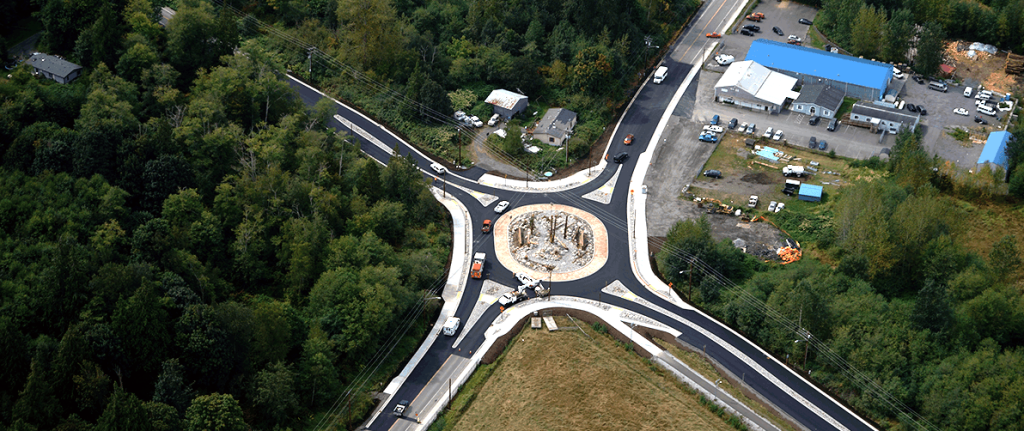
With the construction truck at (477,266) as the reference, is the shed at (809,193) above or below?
below

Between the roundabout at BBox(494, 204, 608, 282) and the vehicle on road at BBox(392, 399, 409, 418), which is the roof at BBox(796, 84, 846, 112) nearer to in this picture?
the roundabout at BBox(494, 204, 608, 282)

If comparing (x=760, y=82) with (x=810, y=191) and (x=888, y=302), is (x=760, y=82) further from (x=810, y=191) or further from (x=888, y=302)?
(x=888, y=302)

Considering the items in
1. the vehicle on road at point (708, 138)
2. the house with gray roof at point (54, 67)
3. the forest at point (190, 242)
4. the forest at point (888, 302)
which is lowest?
the vehicle on road at point (708, 138)

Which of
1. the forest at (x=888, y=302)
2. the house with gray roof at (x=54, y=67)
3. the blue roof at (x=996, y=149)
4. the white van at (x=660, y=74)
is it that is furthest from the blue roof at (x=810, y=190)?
the house with gray roof at (x=54, y=67)

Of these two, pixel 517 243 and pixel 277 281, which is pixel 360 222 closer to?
pixel 277 281

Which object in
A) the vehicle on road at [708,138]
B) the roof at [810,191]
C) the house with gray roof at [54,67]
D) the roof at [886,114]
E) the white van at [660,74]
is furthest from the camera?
the white van at [660,74]

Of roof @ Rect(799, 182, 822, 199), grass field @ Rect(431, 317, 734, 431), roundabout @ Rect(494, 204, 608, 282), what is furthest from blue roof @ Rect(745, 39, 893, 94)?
grass field @ Rect(431, 317, 734, 431)

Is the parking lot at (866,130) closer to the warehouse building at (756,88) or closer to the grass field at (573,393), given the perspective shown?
the warehouse building at (756,88)

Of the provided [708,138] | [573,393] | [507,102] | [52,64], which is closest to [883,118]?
[708,138]
